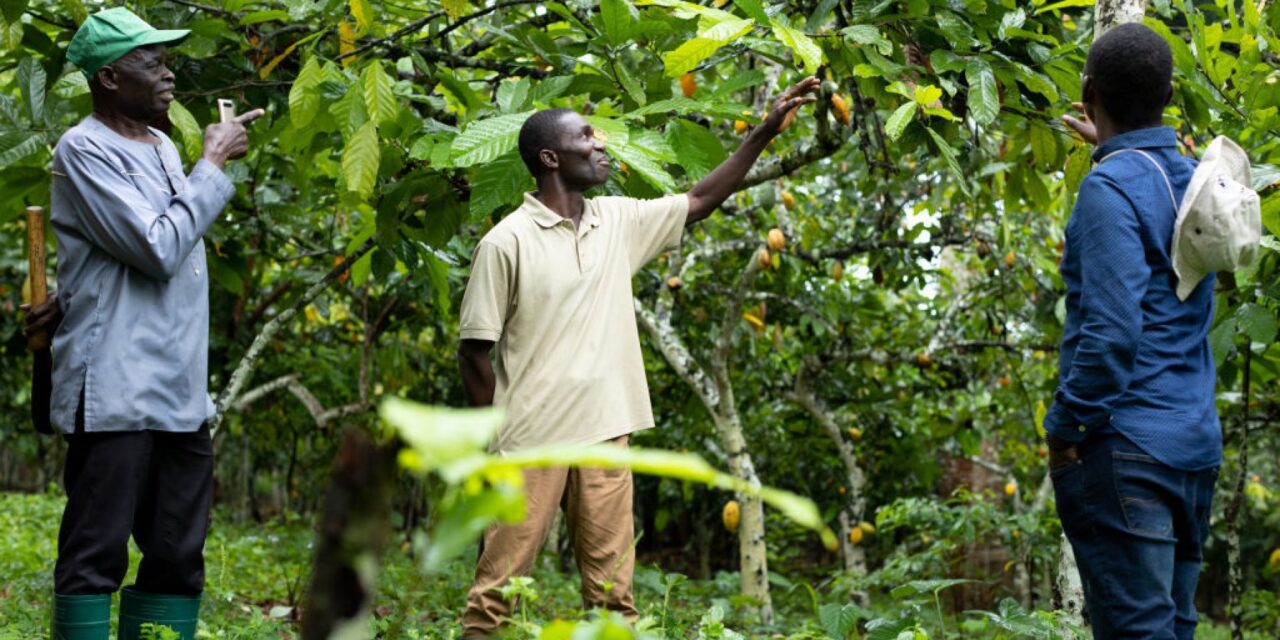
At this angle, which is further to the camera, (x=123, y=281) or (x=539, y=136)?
(x=539, y=136)

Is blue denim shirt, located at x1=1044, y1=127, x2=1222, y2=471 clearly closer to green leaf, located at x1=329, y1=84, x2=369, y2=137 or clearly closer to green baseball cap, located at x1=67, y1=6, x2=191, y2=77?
green leaf, located at x1=329, y1=84, x2=369, y2=137

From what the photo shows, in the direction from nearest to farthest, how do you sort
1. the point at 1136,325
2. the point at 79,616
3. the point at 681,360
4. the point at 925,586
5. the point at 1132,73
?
1. the point at 1136,325
2. the point at 1132,73
3. the point at 79,616
4. the point at 925,586
5. the point at 681,360

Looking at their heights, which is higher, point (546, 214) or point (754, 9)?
point (754, 9)

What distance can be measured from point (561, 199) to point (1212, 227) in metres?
1.45

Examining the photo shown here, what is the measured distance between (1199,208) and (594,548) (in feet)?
4.84

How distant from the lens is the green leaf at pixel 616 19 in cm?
289

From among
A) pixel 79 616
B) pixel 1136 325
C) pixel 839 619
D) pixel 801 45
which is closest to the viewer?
pixel 1136 325

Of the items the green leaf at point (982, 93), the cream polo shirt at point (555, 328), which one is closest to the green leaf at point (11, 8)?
the cream polo shirt at point (555, 328)

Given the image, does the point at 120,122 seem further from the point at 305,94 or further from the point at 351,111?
the point at 351,111

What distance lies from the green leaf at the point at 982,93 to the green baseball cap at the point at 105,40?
1766mm

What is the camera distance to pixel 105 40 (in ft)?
9.10

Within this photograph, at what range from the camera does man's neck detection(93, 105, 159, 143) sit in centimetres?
287

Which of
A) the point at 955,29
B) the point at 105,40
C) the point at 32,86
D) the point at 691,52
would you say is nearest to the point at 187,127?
the point at 105,40

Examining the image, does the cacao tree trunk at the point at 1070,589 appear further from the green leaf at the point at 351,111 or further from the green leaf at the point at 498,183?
the green leaf at the point at 351,111
